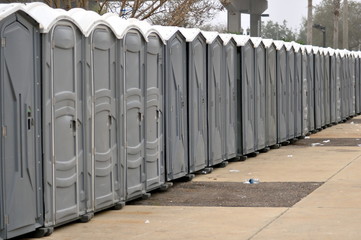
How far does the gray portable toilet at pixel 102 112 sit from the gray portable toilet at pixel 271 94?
8.00 meters

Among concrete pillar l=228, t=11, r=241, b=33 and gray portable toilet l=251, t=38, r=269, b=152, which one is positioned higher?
concrete pillar l=228, t=11, r=241, b=33

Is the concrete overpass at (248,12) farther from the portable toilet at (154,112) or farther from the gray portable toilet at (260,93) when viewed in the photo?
the portable toilet at (154,112)

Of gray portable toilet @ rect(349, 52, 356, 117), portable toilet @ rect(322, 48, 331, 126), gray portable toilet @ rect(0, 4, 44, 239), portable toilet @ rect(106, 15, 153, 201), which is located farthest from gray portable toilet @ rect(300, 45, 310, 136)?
gray portable toilet @ rect(0, 4, 44, 239)

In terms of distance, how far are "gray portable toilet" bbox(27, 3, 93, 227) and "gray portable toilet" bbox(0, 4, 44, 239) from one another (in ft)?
0.46

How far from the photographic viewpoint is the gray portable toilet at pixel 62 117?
31.5 ft

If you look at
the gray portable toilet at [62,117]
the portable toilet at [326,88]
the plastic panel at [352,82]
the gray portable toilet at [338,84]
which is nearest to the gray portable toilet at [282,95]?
the portable toilet at [326,88]

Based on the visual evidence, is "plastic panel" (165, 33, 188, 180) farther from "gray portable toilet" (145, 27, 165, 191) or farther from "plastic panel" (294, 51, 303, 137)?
"plastic panel" (294, 51, 303, 137)

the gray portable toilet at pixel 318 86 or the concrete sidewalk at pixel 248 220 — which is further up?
the gray portable toilet at pixel 318 86

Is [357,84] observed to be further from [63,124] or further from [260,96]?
[63,124]

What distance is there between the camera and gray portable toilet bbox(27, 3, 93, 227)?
960cm

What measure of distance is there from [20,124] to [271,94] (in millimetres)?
11176

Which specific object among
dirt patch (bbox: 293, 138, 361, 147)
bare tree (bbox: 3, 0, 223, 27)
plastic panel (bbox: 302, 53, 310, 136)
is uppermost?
bare tree (bbox: 3, 0, 223, 27)

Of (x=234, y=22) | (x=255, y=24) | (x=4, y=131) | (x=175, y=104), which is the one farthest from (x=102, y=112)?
(x=255, y=24)

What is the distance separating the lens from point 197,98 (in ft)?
49.1
